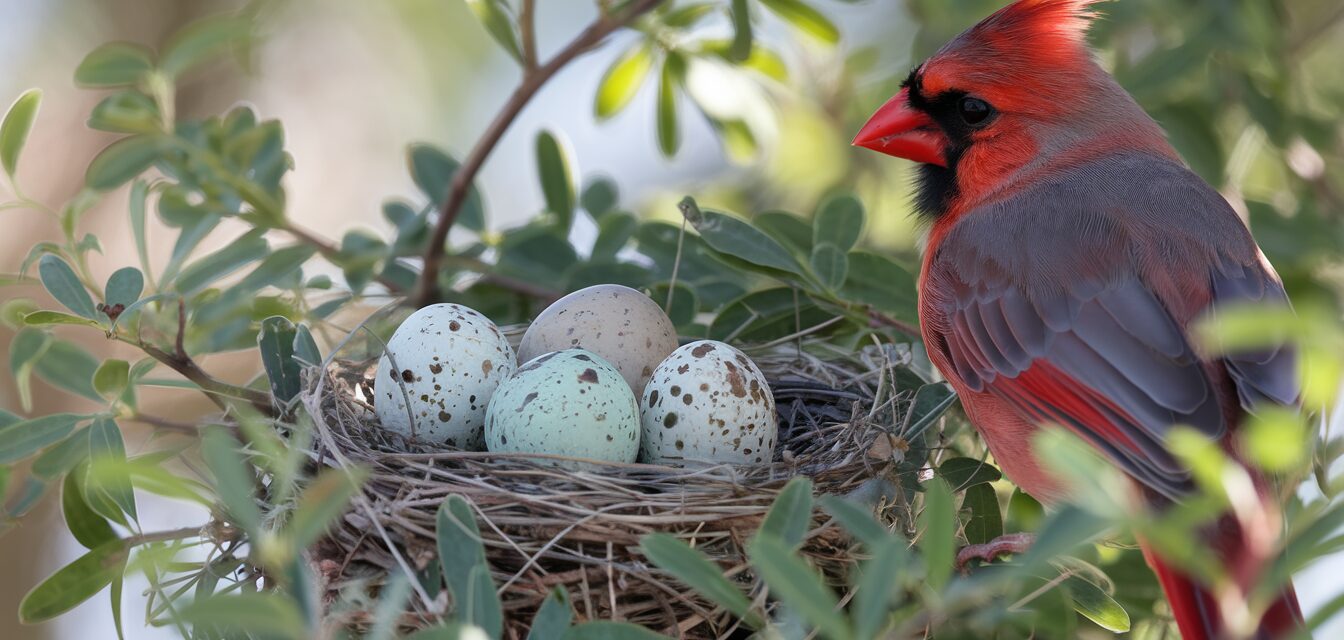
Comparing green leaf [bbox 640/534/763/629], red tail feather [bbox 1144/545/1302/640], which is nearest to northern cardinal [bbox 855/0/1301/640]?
red tail feather [bbox 1144/545/1302/640]

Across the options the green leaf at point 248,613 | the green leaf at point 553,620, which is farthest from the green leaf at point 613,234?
the green leaf at point 248,613

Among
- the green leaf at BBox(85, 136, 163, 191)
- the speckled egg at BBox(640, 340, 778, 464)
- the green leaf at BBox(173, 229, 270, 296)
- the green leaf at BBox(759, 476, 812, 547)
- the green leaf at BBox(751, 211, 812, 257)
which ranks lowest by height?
the speckled egg at BBox(640, 340, 778, 464)

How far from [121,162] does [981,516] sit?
1.89 meters

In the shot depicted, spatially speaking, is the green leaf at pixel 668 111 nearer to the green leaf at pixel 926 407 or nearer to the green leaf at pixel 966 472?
the green leaf at pixel 926 407

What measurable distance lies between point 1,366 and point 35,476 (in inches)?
88.0

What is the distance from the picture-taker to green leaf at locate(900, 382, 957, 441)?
2408mm

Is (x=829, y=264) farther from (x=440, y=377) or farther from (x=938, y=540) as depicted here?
(x=938, y=540)

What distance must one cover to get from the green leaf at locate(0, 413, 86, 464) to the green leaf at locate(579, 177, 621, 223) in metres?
1.50

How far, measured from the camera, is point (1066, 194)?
267cm

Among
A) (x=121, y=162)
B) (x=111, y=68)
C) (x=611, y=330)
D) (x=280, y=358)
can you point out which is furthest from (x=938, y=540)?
(x=111, y=68)

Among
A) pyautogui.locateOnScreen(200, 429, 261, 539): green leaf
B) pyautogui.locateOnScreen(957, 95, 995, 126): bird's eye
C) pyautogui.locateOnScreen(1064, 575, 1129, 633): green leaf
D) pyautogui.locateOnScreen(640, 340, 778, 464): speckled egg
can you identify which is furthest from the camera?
pyautogui.locateOnScreen(957, 95, 995, 126): bird's eye

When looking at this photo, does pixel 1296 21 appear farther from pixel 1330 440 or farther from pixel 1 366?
pixel 1 366

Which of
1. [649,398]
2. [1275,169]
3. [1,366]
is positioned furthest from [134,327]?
[1275,169]

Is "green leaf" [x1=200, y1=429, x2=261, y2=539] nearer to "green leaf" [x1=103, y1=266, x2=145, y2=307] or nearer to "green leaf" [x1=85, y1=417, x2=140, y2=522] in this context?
"green leaf" [x1=85, y1=417, x2=140, y2=522]
